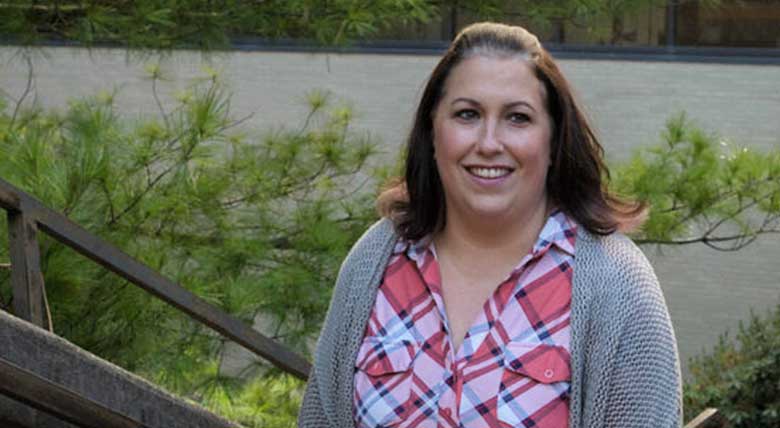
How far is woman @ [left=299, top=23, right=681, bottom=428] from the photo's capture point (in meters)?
2.05

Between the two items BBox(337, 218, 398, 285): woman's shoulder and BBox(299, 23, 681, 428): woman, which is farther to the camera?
BBox(337, 218, 398, 285): woman's shoulder

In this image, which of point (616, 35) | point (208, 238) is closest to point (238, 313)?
point (208, 238)

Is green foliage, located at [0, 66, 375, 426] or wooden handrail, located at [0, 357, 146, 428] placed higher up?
wooden handrail, located at [0, 357, 146, 428]

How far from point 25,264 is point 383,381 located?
1.15 meters

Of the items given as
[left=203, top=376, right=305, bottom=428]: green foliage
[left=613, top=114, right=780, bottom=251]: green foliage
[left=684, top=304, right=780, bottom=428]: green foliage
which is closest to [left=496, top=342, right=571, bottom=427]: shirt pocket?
[left=203, top=376, right=305, bottom=428]: green foliage

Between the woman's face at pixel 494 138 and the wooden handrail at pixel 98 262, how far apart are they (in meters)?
1.11

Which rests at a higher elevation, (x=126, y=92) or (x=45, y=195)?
(x=45, y=195)

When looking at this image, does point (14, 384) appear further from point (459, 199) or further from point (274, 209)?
point (274, 209)

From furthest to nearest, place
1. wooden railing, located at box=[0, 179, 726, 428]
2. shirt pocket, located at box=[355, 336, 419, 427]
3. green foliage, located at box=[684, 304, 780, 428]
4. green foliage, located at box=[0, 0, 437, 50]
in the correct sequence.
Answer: green foliage, located at box=[684, 304, 780, 428]
green foliage, located at box=[0, 0, 437, 50]
wooden railing, located at box=[0, 179, 726, 428]
shirt pocket, located at box=[355, 336, 419, 427]

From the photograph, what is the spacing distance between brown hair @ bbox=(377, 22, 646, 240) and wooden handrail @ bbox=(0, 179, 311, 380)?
3.06 feet

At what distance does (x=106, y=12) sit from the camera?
13.9ft

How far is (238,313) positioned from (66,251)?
0.71 metres

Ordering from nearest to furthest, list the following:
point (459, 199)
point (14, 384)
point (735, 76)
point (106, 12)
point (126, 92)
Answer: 1. point (14, 384)
2. point (459, 199)
3. point (106, 12)
4. point (735, 76)
5. point (126, 92)

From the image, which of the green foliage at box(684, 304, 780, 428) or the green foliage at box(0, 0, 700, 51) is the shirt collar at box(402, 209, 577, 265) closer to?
the green foliage at box(0, 0, 700, 51)
